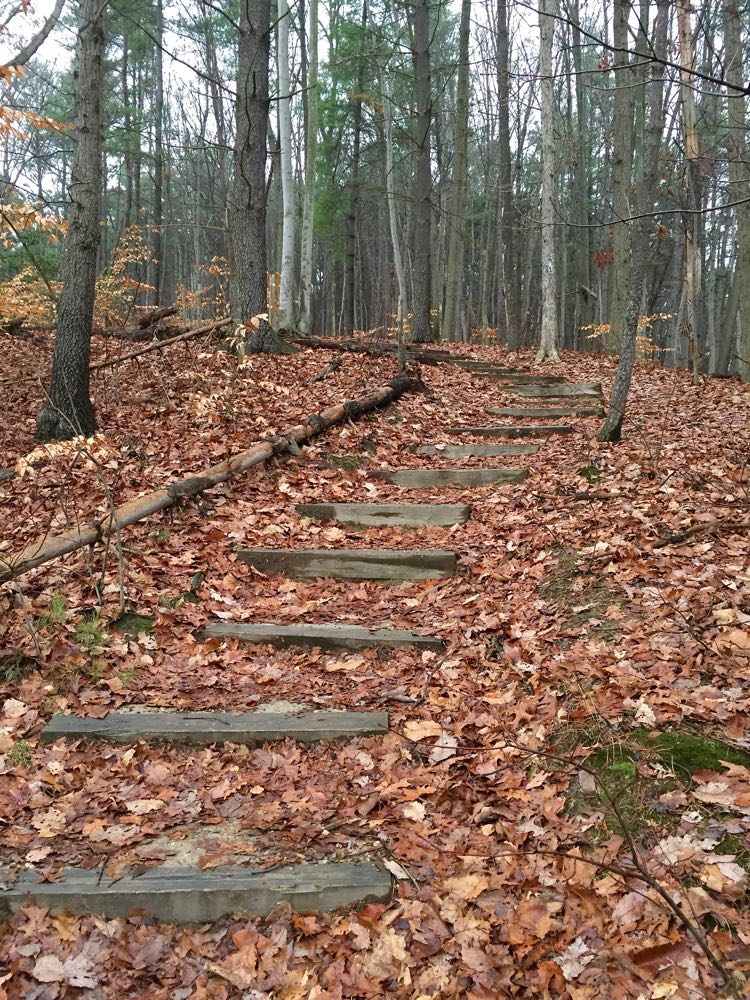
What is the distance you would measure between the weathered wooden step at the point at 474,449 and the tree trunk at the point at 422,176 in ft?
25.0

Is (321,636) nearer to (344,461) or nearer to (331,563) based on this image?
(331,563)

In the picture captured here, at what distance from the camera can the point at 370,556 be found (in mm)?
5309

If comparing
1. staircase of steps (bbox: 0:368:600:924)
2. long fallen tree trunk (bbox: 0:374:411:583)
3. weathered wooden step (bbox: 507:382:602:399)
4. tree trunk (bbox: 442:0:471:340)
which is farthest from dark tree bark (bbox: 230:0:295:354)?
tree trunk (bbox: 442:0:471:340)

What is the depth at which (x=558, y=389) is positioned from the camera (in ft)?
34.7

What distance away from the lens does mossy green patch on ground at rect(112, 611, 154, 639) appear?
433cm

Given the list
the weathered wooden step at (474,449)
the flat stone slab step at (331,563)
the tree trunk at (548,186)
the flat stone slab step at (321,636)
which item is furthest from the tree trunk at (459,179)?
the flat stone slab step at (321,636)

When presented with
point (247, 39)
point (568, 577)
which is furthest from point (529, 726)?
point (247, 39)

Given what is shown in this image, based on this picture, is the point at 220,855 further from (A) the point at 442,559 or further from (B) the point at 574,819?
(A) the point at 442,559

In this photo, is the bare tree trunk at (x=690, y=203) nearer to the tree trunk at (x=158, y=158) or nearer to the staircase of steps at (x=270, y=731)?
the staircase of steps at (x=270, y=731)

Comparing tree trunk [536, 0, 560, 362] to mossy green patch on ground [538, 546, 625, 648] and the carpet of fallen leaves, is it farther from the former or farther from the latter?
mossy green patch on ground [538, 546, 625, 648]

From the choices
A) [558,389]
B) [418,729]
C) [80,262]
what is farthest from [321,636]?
[558,389]

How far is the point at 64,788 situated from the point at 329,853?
1348 mm

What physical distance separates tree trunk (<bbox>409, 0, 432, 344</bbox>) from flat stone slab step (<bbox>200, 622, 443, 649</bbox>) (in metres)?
11.6

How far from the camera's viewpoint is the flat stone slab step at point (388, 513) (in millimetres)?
6145
